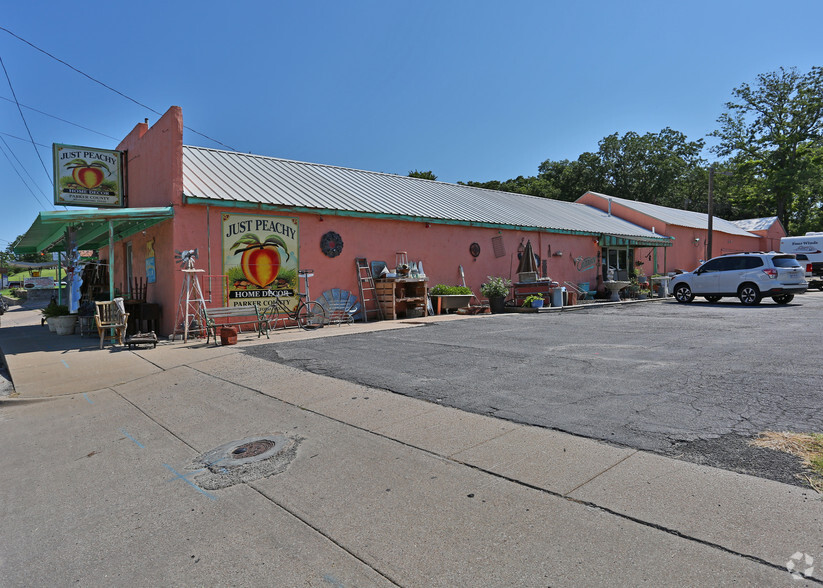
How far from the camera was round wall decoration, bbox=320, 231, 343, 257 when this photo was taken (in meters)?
14.1

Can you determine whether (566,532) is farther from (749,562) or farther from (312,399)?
(312,399)

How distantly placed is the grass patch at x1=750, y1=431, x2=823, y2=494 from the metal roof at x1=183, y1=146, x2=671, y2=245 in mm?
11522

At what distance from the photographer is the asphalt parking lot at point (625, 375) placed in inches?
169

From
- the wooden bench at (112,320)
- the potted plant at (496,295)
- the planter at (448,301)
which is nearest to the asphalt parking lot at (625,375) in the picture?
the wooden bench at (112,320)

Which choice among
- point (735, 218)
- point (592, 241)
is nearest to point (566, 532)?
point (592, 241)

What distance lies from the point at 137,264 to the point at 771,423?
15.9 metres

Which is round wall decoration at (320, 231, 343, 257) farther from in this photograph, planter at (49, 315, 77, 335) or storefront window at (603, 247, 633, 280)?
storefront window at (603, 247, 633, 280)

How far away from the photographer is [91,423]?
5844 millimetres

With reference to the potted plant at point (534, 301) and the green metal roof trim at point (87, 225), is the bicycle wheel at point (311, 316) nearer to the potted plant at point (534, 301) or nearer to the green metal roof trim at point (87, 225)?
the green metal roof trim at point (87, 225)

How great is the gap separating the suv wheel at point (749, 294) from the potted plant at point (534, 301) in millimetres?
7198

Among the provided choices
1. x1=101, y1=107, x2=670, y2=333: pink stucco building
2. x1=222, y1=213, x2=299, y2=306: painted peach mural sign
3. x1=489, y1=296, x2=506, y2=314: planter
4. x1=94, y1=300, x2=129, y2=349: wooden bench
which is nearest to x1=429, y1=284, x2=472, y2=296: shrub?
x1=101, y1=107, x2=670, y2=333: pink stucco building

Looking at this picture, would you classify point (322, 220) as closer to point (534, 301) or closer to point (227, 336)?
point (227, 336)

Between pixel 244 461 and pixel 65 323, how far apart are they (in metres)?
12.9

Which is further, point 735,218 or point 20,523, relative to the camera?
point 735,218
